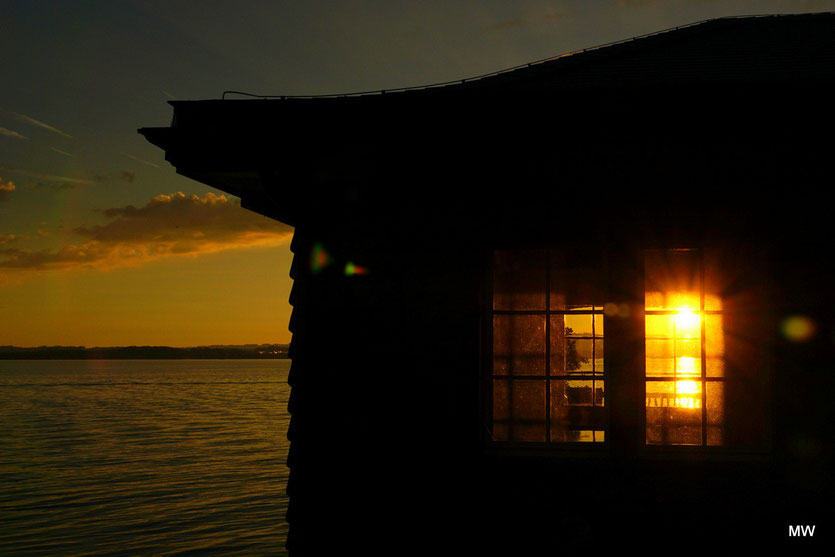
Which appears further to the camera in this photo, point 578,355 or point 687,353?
point 578,355

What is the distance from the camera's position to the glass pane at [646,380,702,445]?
685 centimetres

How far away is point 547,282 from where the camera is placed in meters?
4.38

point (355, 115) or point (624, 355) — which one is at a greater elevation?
point (355, 115)

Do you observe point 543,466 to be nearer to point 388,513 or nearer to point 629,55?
point 388,513

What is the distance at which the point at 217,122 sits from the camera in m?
4.36

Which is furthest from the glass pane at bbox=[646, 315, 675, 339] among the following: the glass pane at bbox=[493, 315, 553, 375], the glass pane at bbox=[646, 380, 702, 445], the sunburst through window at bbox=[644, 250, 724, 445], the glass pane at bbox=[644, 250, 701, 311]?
the glass pane at bbox=[493, 315, 553, 375]

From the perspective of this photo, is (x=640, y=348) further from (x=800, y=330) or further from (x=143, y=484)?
(x=143, y=484)

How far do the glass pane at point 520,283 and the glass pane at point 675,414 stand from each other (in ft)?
5.12

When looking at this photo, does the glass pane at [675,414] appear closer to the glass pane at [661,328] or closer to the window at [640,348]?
the window at [640,348]

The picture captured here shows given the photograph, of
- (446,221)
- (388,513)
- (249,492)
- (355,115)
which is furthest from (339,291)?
(249,492)

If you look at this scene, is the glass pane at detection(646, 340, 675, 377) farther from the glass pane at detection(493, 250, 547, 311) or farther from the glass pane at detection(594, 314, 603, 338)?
the glass pane at detection(493, 250, 547, 311)

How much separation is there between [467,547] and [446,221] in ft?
6.64

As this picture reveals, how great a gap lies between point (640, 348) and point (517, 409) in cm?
325

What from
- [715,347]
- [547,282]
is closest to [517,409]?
[715,347]
